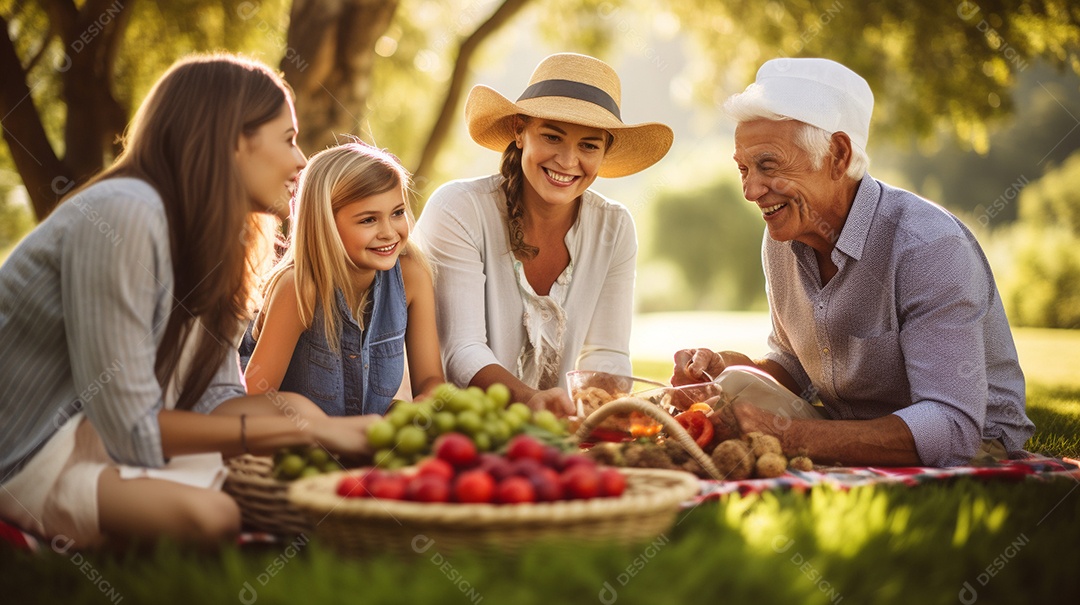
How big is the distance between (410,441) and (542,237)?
2.30m

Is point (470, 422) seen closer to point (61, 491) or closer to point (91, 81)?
point (61, 491)

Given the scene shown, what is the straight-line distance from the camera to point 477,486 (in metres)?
2.33

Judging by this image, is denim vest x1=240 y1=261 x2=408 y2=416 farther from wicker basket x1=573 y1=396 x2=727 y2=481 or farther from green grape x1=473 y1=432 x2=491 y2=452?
green grape x1=473 y1=432 x2=491 y2=452

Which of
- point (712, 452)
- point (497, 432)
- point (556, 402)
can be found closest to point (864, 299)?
point (712, 452)

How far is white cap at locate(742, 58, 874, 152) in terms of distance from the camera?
13.1 ft

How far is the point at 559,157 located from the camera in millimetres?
4488

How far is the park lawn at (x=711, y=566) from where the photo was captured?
2.17 meters

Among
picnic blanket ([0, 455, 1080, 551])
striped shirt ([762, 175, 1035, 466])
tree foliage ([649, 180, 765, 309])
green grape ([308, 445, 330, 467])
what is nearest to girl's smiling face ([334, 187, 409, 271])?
green grape ([308, 445, 330, 467])

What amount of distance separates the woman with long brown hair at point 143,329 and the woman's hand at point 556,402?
3.40 ft

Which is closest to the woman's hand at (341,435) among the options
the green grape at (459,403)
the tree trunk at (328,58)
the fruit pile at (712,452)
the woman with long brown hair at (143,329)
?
the woman with long brown hair at (143,329)

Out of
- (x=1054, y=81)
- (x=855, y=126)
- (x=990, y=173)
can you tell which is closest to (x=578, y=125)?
(x=855, y=126)

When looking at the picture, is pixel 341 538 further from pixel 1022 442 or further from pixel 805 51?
pixel 805 51

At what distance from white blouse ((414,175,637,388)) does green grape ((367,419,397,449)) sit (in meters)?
1.55

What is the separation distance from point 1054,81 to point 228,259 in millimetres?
52764
